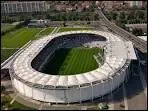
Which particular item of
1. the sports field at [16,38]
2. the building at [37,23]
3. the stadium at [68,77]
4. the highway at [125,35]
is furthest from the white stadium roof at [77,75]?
the building at [37,23]

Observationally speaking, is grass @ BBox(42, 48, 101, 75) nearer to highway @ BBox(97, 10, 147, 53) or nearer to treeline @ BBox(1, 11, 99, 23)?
highway @ BBox(97, 10, 147, 53)

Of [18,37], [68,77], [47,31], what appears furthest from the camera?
[47,31]

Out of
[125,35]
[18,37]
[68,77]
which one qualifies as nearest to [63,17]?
[18,37]

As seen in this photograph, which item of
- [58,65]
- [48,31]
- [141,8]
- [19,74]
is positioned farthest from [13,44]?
[141,8]

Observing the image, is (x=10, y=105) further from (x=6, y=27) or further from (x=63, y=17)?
(x=63, y=17)

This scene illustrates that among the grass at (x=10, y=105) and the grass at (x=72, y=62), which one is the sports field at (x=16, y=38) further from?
the grass at (x=10, y=105)

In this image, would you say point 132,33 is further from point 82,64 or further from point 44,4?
point 44,4

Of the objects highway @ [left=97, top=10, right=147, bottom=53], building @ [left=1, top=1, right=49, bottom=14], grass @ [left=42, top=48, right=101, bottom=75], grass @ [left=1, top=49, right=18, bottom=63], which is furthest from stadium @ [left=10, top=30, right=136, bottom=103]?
building @ [left=1, top=1, right=49, bottom=14]
